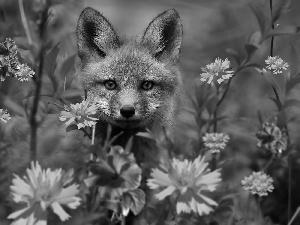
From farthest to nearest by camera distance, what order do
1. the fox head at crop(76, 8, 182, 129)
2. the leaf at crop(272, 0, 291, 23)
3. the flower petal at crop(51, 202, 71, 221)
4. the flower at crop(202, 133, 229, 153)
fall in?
the fox head at crop(76, 8, 182, 129)
the leaf at crop(272, 0, 291, 23)
the flower at crop(202, 133, 229, 153)
the flower petal at crop(51, 202, 71, 221)

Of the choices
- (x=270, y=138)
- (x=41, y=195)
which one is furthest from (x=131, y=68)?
(x=41, y=195)

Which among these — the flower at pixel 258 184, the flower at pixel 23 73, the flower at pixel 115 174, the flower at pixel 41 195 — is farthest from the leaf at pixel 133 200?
the flower at pixel 23 73

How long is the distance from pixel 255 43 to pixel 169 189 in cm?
107

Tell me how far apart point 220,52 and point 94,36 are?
2.16m

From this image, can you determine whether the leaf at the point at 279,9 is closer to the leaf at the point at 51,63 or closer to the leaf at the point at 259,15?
the leaf at the point at 259,15

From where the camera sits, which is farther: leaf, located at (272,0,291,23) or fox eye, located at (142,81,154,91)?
fox eye, located at (142,81,154,91)

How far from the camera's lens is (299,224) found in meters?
3.31

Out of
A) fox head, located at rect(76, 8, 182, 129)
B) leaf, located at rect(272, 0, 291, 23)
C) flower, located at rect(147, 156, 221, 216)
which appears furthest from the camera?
fox head, located at rect(76, 8, 182, 129)

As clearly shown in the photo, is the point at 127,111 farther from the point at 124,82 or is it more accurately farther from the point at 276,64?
the point at 276,64

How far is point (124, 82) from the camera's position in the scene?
2.83 metres

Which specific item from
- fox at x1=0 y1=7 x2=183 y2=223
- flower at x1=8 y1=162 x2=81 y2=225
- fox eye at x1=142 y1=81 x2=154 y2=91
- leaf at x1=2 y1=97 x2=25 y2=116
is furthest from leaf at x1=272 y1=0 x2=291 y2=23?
flower at x1=8 y1=162 x2=81 y2=225

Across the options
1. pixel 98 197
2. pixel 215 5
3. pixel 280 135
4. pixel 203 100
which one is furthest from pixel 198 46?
pixel 98 197

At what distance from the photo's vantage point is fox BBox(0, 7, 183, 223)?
278 cm

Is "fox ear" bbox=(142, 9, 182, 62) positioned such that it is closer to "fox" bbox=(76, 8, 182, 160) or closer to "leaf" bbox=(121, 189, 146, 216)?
"fox" bbox=(76, 8, 182, 160)
